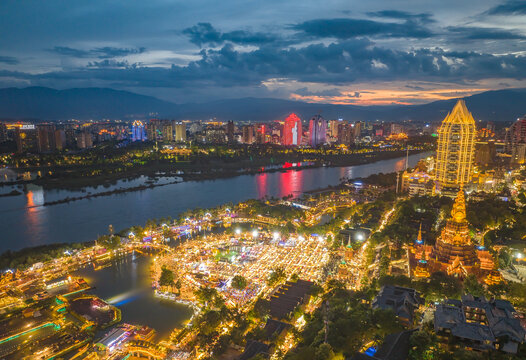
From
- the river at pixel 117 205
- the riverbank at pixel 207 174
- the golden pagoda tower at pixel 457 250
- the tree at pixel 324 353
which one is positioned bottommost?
the river at pixel 117 205

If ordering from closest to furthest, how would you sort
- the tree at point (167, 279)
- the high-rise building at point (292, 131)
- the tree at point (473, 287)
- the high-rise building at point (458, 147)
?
the tree at point (473, 287) → the tree at point (167, 279) → the high-rise building at point (458, 147) → the high-rise building at point (292, 131)

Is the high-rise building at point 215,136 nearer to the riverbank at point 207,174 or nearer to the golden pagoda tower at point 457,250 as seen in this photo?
the riverbank at point 207,174

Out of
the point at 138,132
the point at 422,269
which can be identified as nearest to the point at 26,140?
the point at 138,132

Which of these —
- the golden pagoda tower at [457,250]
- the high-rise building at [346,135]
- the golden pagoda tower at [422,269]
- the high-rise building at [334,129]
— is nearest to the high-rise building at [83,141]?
the high-rise building at [346,135]

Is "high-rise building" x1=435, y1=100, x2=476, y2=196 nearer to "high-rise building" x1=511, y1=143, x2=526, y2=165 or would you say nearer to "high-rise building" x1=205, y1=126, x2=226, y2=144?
"high-rise building" x1=511, y1=143, x2=526, y2=165

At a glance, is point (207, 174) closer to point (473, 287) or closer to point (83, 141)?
point (83, 141)

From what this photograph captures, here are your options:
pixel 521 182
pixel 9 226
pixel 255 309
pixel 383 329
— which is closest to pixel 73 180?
pixel 9 226

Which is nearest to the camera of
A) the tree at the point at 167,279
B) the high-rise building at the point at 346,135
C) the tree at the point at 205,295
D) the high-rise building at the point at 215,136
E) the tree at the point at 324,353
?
the tree at the point at 324,353
